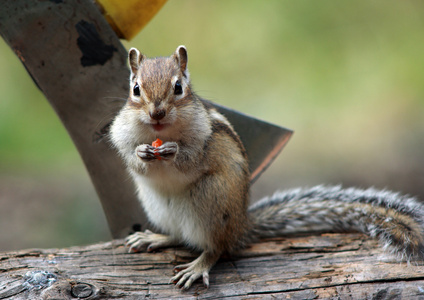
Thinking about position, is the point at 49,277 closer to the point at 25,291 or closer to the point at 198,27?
the point at 25,291

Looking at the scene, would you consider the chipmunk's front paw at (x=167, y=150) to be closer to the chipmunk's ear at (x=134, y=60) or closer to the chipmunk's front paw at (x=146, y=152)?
the chipmunk's front paw at (x=146, y=152)

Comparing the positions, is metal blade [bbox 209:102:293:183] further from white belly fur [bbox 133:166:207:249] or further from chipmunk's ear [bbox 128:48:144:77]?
chipmunk's ear [bbox 128:48:144:77]

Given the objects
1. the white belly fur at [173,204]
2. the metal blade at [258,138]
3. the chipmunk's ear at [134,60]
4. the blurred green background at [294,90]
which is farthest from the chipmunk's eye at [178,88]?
the blurred green background at [294,90]

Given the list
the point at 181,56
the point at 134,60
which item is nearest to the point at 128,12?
the point at 134,60

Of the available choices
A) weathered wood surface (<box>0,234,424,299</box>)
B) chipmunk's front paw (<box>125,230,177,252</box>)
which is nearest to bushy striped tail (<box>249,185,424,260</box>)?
weathered wood surface (<box>0,234,424,299</box>)

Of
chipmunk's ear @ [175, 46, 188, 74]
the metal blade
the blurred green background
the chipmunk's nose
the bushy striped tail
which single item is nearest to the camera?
the chipmunk's nose

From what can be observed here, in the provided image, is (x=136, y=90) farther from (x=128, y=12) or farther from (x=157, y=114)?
(x=128, y=12)
